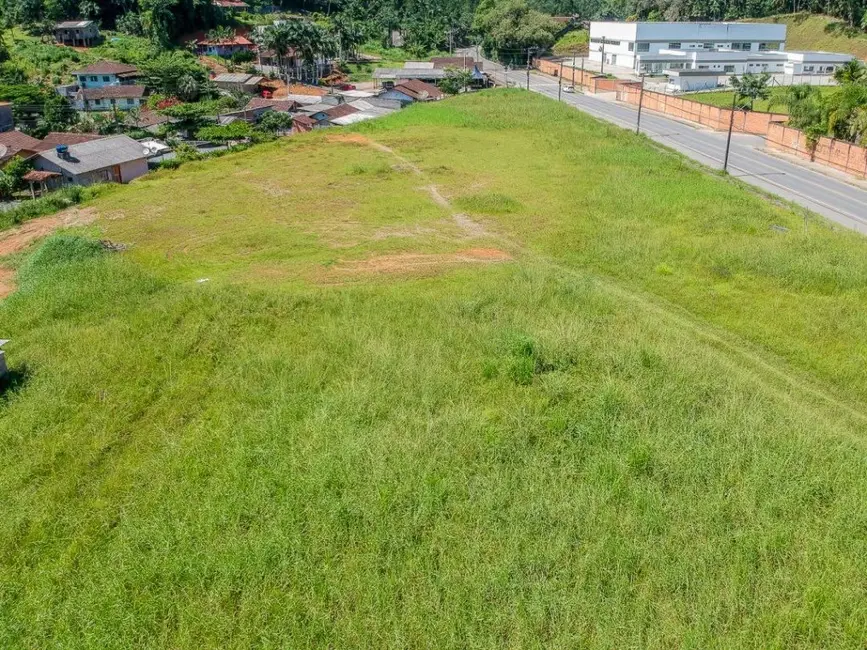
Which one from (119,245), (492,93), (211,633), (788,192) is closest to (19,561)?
(211,633)

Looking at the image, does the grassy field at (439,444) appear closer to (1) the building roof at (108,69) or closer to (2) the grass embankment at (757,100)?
(2) the grass embankment at (757,100)

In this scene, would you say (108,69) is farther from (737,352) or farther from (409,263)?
(737,352)

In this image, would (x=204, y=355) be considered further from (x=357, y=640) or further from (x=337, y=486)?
(x=357, y=640)

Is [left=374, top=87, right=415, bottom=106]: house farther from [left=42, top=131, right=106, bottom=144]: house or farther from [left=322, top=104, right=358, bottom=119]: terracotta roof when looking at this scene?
[left=42, top=131, right=106, bottom=144]: house

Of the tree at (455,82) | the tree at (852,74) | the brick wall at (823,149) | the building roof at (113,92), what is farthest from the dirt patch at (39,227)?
the tree at (852,74)

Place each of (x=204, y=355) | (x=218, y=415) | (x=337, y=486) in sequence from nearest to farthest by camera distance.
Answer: (x=337, y=486) → (x=218, y=415) → (x=204, y=355)

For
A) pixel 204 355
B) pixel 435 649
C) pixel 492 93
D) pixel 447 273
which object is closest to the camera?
pixel 435 649
